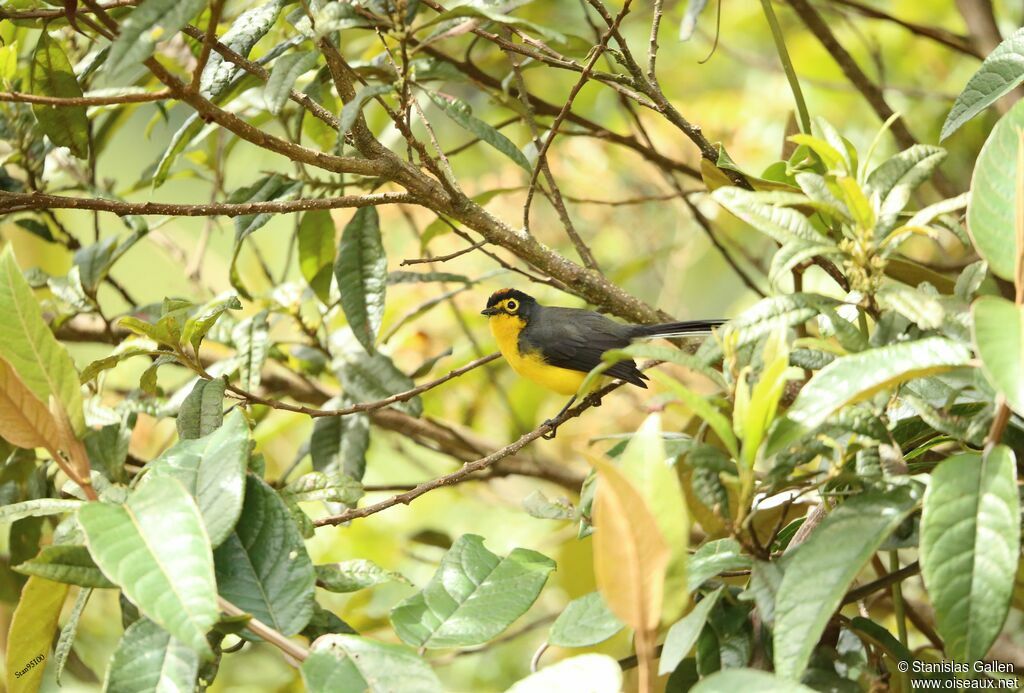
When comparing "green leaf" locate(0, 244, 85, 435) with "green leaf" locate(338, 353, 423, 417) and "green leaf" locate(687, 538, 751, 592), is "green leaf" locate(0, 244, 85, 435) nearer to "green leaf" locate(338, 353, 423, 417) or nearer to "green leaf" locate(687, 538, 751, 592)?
"green leaf" locate(687, 538, 751, 592)

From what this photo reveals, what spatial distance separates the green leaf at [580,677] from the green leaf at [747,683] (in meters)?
0.08

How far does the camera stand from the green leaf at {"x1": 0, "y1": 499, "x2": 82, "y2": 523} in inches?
49.8

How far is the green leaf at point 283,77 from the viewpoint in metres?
1.39

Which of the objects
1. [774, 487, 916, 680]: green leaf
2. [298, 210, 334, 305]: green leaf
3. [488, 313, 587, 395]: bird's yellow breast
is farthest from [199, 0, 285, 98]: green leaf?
[488, 313, 587, 395]: bird's yellow breast

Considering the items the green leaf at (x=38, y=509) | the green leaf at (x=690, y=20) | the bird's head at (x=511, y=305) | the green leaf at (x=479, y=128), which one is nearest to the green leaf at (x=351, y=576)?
the green leaf at (x=38, y=509)

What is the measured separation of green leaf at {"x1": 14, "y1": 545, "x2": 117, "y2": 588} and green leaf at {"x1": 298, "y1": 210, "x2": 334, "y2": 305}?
1206mm

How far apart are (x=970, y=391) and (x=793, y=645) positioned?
0.64 metres

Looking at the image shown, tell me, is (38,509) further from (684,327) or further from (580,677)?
(684,327)

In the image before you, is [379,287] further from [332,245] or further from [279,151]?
[279,151]

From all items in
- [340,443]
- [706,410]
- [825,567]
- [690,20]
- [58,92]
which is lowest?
[340,443]

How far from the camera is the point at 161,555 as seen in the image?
101cm

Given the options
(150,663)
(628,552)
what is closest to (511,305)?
(150,663)

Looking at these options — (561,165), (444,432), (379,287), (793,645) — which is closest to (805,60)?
(561,165)

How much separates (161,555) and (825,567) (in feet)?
2.22
